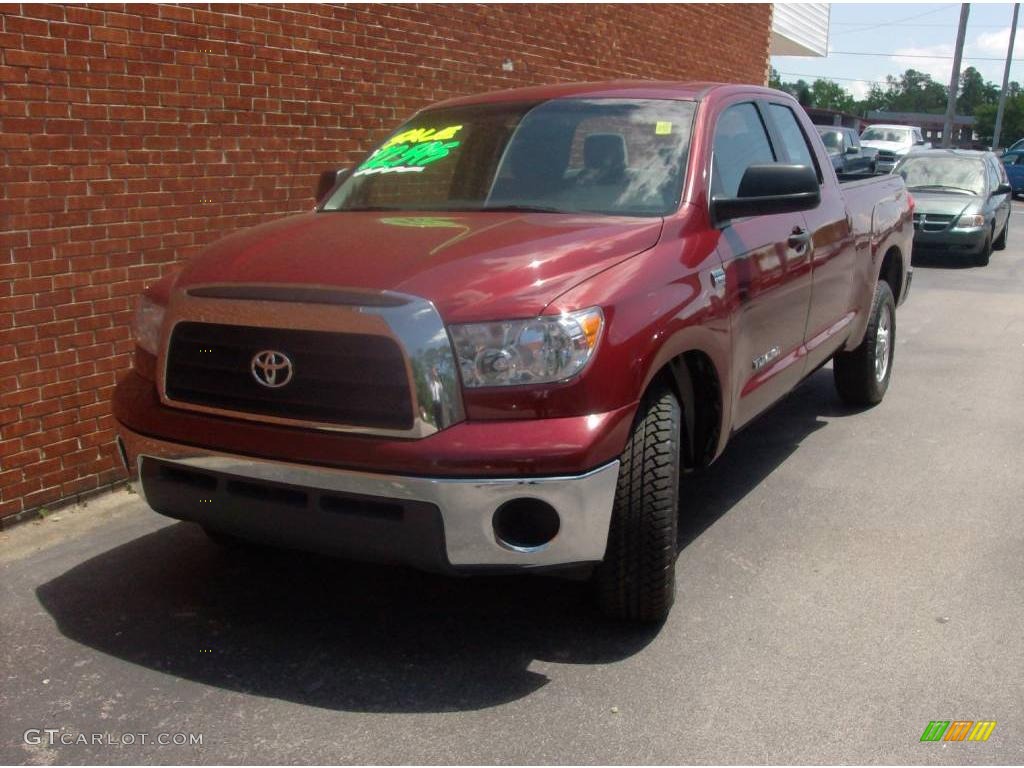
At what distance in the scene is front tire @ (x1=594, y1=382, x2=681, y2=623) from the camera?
3475 millimetres

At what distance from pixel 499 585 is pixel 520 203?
1493mm

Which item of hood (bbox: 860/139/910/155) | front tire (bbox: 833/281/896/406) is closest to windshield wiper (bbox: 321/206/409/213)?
front tire (bbox: 833/281/896/406)

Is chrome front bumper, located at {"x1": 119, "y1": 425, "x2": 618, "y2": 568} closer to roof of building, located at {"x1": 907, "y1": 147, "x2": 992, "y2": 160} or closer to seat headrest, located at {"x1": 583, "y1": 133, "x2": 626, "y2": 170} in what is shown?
seat headrest, located at {"x1": 583, "y1": 133, "x2": 626, "y2": 170}

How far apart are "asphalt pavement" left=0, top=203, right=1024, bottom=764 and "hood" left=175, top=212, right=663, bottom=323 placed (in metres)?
1.20

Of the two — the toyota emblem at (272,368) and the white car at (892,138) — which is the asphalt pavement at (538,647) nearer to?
the toyota emblem at (272,368)

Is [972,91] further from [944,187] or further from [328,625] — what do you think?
[328,625]

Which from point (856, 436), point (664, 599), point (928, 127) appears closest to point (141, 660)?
point (664, 599)

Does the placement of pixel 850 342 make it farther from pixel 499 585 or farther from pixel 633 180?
pixel 499 585

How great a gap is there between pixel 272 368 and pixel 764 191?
6.89 feet

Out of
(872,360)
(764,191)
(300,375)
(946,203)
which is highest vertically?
(764,191)

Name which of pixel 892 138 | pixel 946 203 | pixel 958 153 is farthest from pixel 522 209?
pixel 892 138

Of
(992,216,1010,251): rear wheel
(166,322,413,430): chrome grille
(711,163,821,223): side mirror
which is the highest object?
(711,163,821,223): side mirror

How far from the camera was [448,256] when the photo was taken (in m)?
3.49

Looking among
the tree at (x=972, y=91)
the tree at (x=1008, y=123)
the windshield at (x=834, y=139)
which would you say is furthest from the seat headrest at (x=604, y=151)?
the tree at (x=972, y=91)
